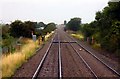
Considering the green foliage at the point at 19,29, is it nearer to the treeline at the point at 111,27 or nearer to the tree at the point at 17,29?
the tree at the point at 17,29

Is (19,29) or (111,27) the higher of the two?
(111,27)

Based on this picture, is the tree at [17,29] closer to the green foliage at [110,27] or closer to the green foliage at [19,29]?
the green foliage at [19,29]

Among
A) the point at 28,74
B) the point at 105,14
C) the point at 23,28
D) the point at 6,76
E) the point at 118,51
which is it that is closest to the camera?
the point at 6,76

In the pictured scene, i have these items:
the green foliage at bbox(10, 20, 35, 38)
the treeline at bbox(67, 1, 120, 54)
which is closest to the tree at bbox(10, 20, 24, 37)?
the green foliage at bbox(10, 20, 35, 38)

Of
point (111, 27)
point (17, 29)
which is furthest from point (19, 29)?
point (111, 27)

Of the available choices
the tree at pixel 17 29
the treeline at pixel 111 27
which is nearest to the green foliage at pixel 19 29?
the tree at pixel 17 29

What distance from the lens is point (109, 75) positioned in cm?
1589

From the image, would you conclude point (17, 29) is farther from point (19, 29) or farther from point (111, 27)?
point (111, 27)

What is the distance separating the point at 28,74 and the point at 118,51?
12.5 meters

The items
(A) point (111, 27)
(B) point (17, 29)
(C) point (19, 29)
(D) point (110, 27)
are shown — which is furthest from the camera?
(B) point (17, 29)

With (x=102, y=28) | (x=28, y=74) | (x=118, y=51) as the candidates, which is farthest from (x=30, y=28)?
(x=28, y=74)

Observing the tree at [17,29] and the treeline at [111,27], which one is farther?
the tree at [17,29]

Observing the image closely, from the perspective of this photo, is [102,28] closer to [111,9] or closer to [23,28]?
[111,9]

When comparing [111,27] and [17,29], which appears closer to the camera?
[111,27]
